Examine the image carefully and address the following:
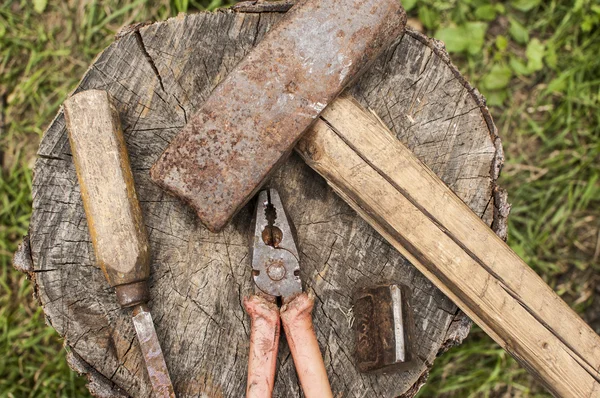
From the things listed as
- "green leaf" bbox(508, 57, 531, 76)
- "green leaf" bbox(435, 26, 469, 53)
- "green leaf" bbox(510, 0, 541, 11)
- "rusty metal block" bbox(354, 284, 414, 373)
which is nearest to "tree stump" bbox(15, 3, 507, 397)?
"rusty metal block" bbox(354, 284, 414, 373)

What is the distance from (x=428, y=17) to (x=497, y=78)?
57cm

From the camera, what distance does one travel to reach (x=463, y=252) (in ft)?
6.96

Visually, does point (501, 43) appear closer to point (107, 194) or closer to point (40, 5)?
point (107, 194)

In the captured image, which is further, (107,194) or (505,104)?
(505,104)

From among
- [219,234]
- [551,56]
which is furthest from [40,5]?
[551,56]

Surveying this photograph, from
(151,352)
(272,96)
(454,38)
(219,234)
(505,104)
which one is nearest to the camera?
(272,96)

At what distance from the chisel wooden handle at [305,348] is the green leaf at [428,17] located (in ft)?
6.83

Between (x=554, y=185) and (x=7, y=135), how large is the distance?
3463 mm

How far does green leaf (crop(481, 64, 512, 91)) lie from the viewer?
341 cm

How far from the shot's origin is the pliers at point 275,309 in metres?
2.16

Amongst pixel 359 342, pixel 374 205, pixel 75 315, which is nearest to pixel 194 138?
pixel 374 205

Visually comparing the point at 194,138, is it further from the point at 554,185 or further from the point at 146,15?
the point at 554,185

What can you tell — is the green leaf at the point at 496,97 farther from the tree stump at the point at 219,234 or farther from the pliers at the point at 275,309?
the pliers at the point at 275,309

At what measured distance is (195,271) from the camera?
2.35 metres
